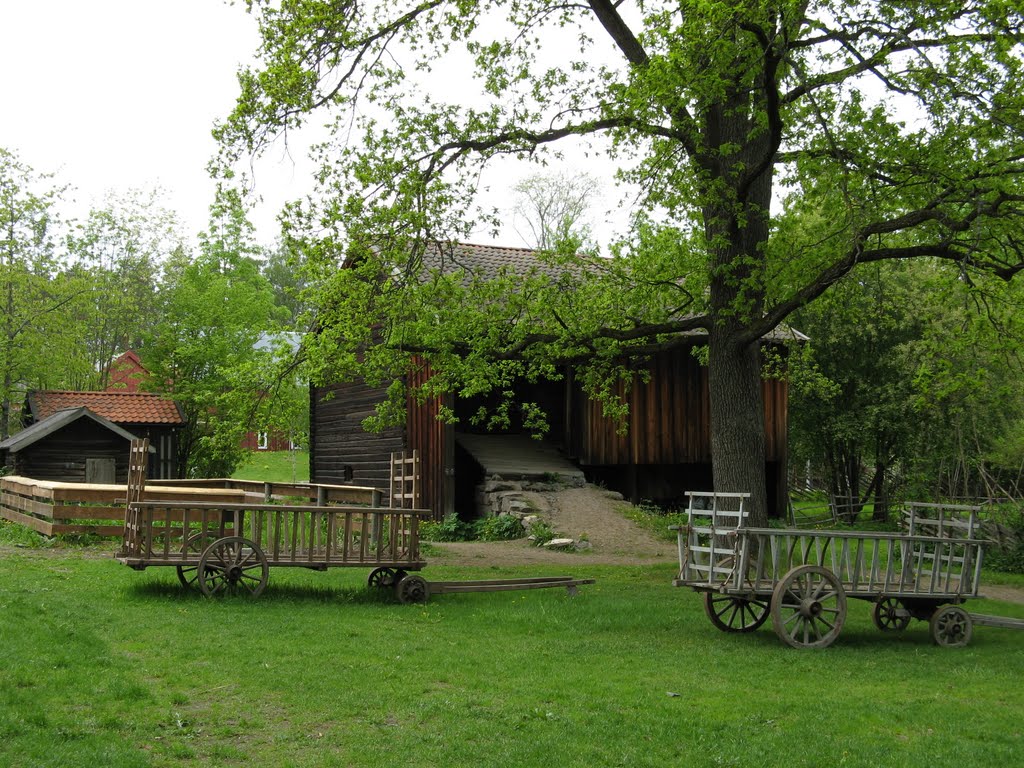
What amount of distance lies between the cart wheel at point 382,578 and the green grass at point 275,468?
2883 centimetres

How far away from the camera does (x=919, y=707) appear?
26.4ft

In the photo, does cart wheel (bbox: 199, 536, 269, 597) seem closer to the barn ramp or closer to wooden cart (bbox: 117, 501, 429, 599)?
wooden cart (bbox: 117, 501, 429, 599)

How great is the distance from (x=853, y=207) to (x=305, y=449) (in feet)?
151

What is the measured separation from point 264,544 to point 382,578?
63.8 inches

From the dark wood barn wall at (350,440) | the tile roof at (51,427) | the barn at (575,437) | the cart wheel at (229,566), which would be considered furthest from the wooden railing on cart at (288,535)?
the tile roof at (51,427)

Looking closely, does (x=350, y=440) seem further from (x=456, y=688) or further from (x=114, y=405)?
(x=456, y=688)

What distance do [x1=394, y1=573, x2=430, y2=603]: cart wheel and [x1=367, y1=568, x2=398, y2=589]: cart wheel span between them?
1.38 ft

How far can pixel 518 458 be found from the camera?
25.9 meters

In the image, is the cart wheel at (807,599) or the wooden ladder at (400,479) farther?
the wooden ladder at (400,479)

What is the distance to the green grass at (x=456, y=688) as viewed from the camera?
648 cm

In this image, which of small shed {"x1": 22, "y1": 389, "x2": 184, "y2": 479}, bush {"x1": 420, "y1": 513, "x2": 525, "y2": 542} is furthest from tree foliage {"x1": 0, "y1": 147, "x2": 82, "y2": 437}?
bush {"x1": 420, "y1": 513, "x2": 525, "y2": 542}

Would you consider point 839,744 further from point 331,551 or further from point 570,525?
point 570,525

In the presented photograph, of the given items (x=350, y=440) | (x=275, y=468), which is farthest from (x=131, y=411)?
(x=275, y=468)

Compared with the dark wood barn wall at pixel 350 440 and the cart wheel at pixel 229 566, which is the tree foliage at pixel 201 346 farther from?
the cart wheel at pixel 229 566
